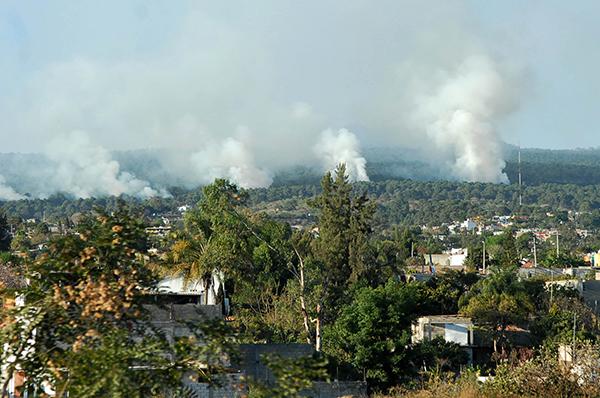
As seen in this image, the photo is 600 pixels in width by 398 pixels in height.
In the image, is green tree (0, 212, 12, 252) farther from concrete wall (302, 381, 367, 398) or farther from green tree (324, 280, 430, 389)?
concrete wall (302, 381, 367, 398)

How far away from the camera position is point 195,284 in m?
38.2

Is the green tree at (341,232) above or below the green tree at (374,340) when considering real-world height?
above

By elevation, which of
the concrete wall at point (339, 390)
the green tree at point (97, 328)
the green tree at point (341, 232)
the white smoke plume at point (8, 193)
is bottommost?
the concrete wall at point (339, 390)

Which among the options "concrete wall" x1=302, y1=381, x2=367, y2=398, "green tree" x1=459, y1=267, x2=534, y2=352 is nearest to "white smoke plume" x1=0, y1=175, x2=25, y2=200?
"green tree" x1=459, y1=267, x2=534, y2=352

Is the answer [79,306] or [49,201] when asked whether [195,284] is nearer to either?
[79,306]

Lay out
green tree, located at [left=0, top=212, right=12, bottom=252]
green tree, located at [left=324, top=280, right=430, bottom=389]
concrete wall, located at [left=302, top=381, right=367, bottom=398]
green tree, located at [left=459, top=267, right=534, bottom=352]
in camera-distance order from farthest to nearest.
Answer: green tree, located at [left=0, top=212, right=12, bottom=252] → green tree, located at [left=459, top=267, right=534, bottom=352] → green tree, located at [left=324, top=280, right=430, bottom=389] → concrete wall, located at [left=302, top=381, right=367, bottom=398]

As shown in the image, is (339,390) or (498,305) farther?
(498,305)

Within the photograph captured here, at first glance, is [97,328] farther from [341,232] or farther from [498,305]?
[341,232]

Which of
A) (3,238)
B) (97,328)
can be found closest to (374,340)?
(97,328)

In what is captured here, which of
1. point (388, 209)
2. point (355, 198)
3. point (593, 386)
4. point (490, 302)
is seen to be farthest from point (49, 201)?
point (593, 386)

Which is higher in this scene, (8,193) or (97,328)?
(8,193)

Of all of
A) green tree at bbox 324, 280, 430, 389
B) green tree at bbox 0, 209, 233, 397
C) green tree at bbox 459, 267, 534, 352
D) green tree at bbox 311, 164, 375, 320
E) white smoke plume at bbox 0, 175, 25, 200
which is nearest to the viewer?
green tree at bbox 0, 209, 233, 397

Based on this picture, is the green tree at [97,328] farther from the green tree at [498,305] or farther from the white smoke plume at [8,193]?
the white smoke plume at [8,193]

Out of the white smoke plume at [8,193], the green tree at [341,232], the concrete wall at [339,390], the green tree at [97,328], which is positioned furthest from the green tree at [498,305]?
the white smoke plume at [8,193]
